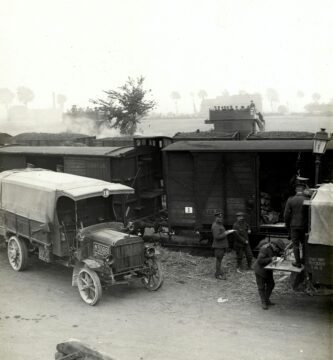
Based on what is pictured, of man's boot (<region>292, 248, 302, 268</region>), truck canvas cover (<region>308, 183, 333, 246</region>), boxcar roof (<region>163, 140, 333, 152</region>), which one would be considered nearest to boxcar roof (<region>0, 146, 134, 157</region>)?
boxcar roof (<region>163, 140, 333, 152</region>)

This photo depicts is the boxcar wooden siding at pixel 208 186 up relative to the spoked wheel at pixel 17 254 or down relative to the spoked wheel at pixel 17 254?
up

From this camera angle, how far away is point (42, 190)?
408 inches

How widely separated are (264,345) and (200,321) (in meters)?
1.41

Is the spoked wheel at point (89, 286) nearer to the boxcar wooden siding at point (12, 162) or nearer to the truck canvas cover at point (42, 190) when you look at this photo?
the truck canvas cover at point (42, 190)

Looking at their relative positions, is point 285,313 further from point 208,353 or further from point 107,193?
point 107,193

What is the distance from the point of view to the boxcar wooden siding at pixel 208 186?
12.1m

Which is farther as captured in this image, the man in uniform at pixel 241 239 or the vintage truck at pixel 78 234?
the man in uniform at pixel 241 239

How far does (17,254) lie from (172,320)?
505 centimetres

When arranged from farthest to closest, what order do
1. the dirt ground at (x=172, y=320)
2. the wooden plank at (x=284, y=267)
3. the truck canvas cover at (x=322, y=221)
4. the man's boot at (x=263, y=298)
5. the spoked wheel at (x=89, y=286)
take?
1. the spoked wheel at (x=89, y=286)
2. the man's boot at (x=263, y=298)
3. the wooden plank at (x=284, y=267)
4. the truck canvas cover at (x=322, y=221)
5. the dirt ground at (x=172, y=320)

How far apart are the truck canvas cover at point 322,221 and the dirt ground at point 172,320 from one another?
151 cm

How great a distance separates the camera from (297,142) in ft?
39.0

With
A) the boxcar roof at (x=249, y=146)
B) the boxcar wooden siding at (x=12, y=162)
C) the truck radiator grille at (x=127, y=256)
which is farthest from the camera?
the boxcar wooden siding at (x=12, y=162)

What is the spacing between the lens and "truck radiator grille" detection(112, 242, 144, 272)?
9.27 meters

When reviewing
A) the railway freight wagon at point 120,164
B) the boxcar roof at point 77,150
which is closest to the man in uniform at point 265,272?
the railway freight wagon at point 120,164
